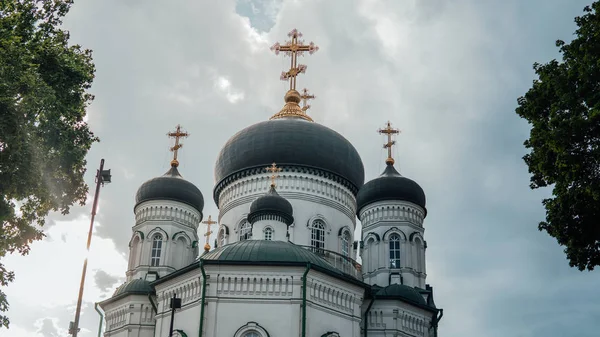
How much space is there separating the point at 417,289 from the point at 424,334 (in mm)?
2631

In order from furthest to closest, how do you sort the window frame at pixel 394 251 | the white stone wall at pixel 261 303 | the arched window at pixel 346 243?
the arched window at pixel 346 243 → the window frame at pixel 394 251 → the white stone wall at pixel 261 303

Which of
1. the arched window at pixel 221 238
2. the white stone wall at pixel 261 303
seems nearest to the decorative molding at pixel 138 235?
the arched window at pixel 221 238

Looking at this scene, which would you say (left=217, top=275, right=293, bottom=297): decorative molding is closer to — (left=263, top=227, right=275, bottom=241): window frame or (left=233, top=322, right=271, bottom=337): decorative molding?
(left=233, top=322, right=271, bottom=337): decorative molding

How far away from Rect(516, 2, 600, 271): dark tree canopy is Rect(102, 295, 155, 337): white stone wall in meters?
15.6

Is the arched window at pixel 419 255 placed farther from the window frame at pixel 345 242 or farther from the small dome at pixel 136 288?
the small dome at pixel 136 288

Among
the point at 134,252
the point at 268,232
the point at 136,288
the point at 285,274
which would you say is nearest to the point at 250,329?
the point at 285,274

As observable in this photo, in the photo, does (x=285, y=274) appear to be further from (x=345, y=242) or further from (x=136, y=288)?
(x=345, y=242)

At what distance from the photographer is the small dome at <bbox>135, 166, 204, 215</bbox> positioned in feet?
105

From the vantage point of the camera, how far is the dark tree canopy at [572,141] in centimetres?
1448

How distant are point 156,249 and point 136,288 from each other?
3.83 metres

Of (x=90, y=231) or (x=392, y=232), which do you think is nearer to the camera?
(x=90, y=231)

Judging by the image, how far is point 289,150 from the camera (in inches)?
1216

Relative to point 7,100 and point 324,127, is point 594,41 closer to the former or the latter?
point 7,100

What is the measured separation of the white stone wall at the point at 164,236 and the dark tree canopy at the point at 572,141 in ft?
60.5
